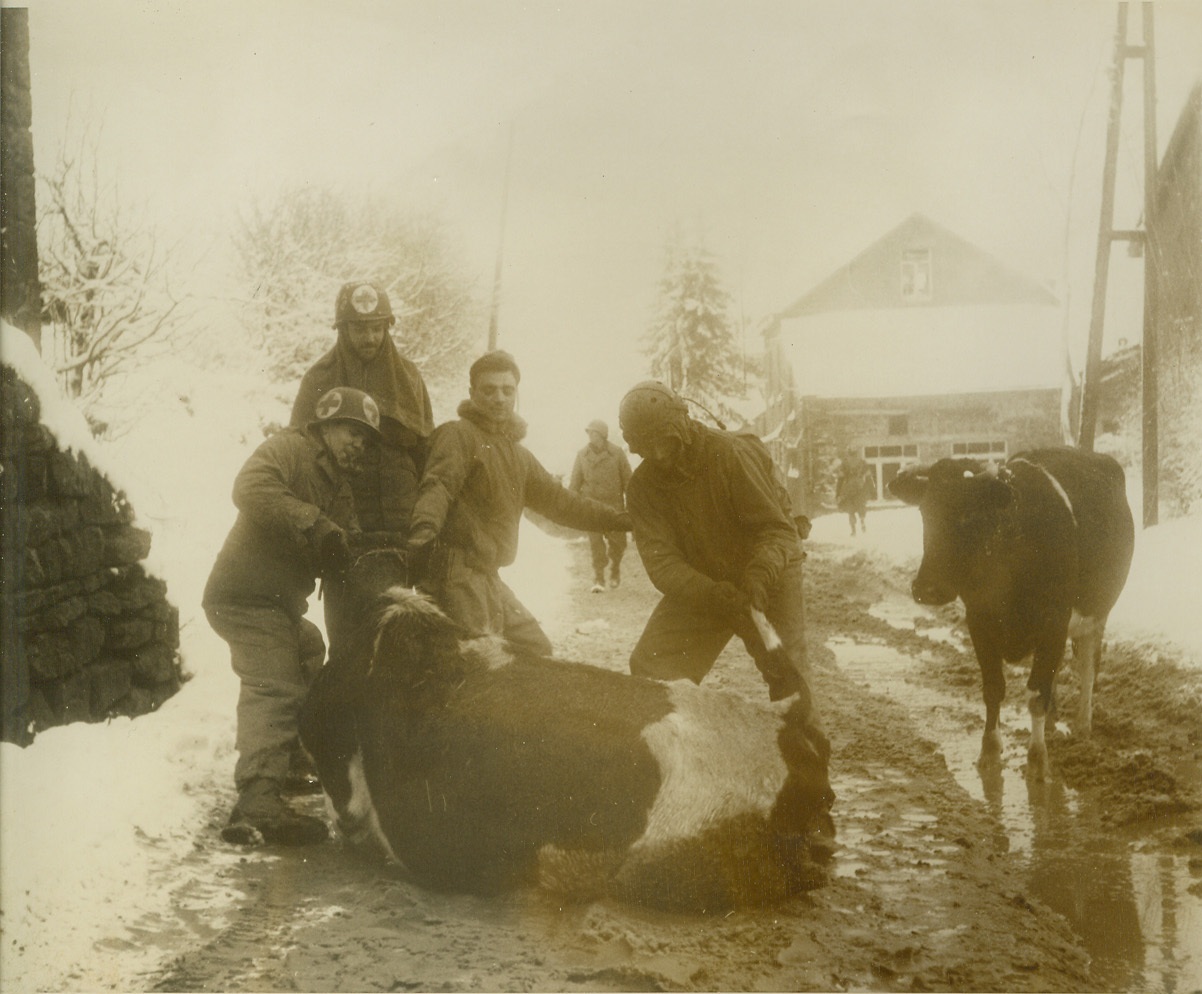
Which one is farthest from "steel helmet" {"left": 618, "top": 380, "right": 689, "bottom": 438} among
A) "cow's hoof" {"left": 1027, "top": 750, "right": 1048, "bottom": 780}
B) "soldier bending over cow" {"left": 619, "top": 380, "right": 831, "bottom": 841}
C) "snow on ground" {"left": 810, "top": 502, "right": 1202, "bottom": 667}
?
"cow's hoof" {"left": 1027, "top": 750, "right": 1048, "bottom": 780}

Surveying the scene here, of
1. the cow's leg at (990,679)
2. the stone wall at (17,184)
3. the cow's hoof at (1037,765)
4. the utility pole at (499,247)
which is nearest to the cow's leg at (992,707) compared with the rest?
the cow's leg at (990,679)

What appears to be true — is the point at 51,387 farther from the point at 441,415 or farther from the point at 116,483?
the point at 441,415

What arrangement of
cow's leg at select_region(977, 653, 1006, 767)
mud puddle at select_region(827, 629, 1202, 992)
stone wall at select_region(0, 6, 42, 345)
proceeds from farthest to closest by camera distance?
cow's leg at select_region(977, 653, 1006, 767) < stone wall at select_region(0, 6, 42, 345) < mud puddle at select_region(827, 629, 1202, 992)

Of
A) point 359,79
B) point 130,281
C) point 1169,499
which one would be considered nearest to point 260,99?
point 359,79

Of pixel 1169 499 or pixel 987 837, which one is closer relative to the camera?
pixel 987 837

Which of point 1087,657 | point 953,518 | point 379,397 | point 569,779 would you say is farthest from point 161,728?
point 1087,657

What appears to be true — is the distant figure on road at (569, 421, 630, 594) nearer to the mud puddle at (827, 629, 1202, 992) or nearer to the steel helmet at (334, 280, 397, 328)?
the steel helmet at (334, 280, 397, 328)
